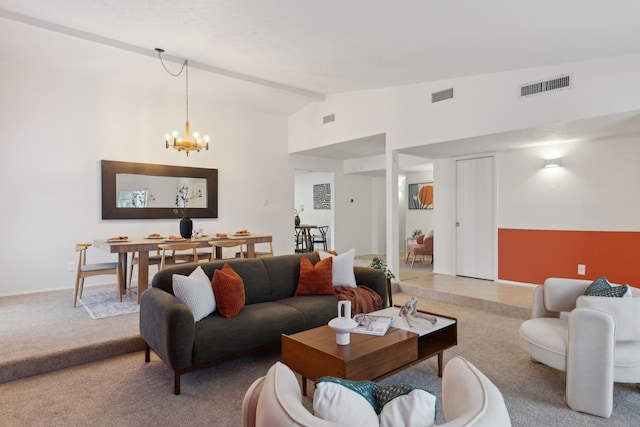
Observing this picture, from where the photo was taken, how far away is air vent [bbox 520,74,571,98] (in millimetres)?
3875

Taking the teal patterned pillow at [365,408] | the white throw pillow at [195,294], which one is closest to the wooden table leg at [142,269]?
the white throw pillow at [195,294]

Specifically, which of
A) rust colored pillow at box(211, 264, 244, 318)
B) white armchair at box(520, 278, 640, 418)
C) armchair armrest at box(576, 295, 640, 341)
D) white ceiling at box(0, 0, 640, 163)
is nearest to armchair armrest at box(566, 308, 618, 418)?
white armchair at box(520, 278, 640, 418)

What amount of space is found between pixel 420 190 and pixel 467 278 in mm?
3338

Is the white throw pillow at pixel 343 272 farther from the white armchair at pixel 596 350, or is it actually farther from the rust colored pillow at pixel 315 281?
the white armchair at pixel 596 350

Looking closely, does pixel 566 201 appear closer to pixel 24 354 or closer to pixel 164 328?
pixel 164 328

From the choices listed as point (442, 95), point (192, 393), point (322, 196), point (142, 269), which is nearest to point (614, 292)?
point (192, 393)

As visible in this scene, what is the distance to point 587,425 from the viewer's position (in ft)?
7.04

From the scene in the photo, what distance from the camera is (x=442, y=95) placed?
4.91m

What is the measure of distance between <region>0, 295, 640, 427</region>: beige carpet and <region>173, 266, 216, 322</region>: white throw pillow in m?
0.48

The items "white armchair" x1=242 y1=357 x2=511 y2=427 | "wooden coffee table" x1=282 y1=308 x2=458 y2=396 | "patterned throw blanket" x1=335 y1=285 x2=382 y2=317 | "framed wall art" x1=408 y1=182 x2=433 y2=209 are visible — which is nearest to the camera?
"white armchair" x1=242 y1=357 x2=511 y2=427

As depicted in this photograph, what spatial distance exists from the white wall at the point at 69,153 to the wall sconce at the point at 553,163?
498cm

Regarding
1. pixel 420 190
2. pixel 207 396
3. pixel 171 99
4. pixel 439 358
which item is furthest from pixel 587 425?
pixel 420 190

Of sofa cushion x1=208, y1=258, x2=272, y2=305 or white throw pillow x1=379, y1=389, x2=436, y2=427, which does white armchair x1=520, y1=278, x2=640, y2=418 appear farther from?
sofa cushion x1=208, y1=258, x2=272, y2=305

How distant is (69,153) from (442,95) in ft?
16.8
